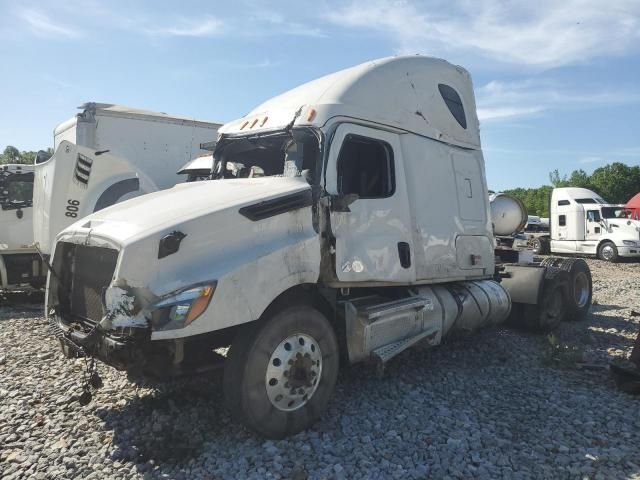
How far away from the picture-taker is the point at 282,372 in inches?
162

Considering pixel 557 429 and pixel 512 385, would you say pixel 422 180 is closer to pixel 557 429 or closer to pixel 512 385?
pixel 512 385

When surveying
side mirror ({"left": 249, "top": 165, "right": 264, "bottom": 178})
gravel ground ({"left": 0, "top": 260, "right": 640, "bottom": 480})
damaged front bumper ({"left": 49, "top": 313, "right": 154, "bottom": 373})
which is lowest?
gravel ground ({"left": 0, "top": 260, "right": 640, "bottom": 480})

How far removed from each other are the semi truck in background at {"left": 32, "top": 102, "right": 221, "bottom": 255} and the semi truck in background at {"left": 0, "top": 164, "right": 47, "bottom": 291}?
2.94ft

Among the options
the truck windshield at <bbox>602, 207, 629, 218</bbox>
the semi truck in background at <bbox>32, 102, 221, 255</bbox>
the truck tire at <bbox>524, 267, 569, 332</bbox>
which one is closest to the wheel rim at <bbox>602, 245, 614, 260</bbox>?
the truck windshield at <bbox>602, 207, 629, 218</bbox>

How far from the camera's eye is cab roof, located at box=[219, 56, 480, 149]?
501cm

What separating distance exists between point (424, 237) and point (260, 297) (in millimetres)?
2451

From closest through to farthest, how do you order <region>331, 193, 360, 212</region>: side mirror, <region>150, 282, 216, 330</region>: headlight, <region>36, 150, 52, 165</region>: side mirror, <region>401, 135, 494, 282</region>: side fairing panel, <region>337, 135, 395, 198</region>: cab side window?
<region>150, 282, 216, 330</region>: headlight → <region>331, 193, 360, 212</region>: side mirror → <region>337, 135, 395, 198</region>: cab side window → <region>401, 135, 494, 282</region>: side fairing panel → <region>36, 150, 52, 165</region>: side mirror

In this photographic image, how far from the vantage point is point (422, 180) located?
5.74 metres

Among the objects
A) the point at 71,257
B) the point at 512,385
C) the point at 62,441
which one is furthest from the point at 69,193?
the point at 512,385

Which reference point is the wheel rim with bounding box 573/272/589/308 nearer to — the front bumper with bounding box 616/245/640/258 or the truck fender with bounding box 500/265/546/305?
the truck fender with bounding box 500/265/546/305

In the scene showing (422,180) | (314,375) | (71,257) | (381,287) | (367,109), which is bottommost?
(314,375)

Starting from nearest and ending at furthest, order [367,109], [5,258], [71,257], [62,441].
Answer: [62,441], [71,257], [367,109], [5,258]

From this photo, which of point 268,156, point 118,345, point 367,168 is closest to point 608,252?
point 367,168

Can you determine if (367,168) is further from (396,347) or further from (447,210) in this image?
(396,347)
